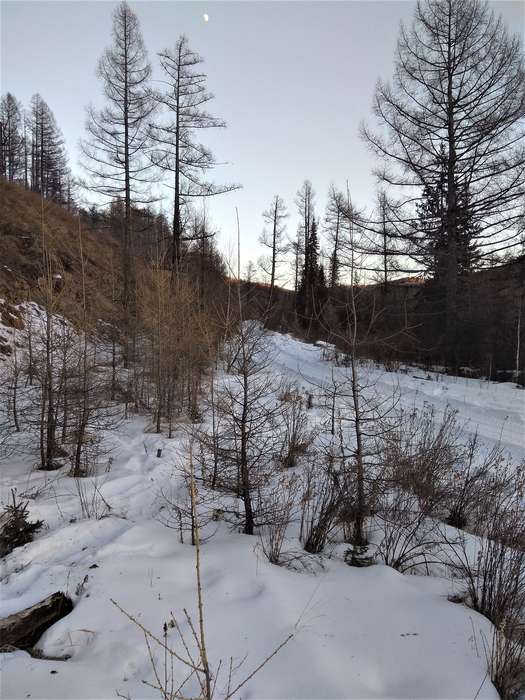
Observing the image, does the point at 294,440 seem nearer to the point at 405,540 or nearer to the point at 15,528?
the point at 405,540

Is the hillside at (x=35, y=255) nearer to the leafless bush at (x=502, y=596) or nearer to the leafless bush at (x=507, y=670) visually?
the leafless bush at (x=502, y=596)

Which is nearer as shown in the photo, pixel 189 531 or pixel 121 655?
pixel 121 655

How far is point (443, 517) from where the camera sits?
438 centimetres

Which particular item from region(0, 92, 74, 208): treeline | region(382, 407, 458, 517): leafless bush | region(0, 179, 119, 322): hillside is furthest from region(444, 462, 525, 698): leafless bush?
region(0, 92, 74, 208): treeline

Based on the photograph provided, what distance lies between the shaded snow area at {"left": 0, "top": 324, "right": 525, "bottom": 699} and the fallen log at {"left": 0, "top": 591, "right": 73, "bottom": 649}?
0.10m

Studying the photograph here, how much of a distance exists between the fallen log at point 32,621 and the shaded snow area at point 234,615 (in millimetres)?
103

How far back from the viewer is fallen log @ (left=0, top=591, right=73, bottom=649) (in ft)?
8.77

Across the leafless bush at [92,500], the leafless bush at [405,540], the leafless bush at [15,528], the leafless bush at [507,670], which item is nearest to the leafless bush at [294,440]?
the leafless bush at [405,540]

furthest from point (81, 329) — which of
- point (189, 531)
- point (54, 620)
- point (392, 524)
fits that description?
point (392, 524)

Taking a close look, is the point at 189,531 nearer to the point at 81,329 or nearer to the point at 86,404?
the point at 86,404

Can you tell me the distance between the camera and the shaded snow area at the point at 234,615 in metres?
2.25

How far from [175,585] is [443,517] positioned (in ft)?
9.90

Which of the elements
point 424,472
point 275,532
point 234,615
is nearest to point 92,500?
point 275,532

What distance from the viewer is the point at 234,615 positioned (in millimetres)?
2770
